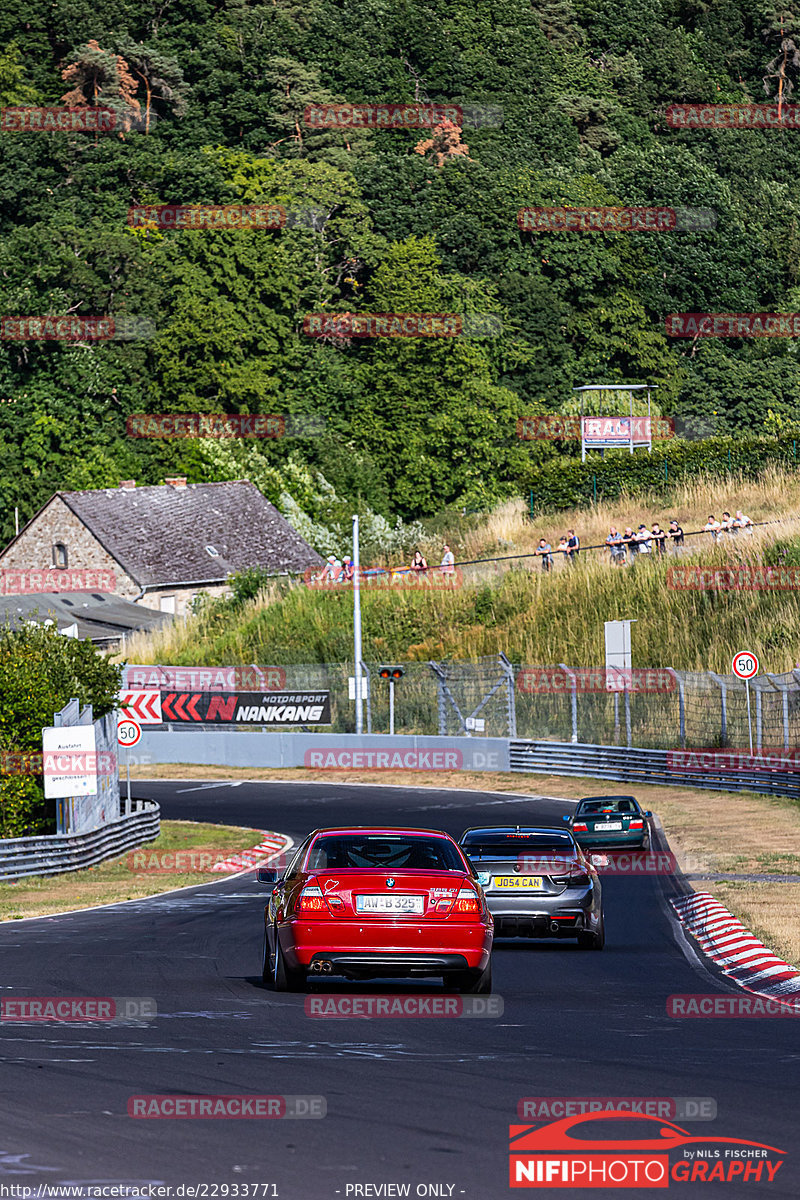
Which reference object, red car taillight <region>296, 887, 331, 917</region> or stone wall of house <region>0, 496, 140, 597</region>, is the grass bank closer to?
stone wall of house <region>0, 496, 140, 597</region>

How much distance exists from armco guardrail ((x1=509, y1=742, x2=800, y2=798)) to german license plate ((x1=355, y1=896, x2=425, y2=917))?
2580 centimetres

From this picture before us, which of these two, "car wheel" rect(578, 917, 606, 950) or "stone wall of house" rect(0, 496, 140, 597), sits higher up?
"stone wall of house" rect(0, 496, 140, 597)

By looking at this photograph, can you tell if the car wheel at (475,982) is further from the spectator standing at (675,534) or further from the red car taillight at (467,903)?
the spectator standing at (675,534)

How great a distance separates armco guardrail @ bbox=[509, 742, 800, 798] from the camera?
39.0 m

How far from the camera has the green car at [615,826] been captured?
99.0 ft

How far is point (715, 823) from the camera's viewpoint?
34469mm

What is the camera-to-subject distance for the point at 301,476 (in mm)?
94500

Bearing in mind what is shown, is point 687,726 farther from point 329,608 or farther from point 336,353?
point 336,353

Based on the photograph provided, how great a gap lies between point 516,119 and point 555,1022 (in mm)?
105755

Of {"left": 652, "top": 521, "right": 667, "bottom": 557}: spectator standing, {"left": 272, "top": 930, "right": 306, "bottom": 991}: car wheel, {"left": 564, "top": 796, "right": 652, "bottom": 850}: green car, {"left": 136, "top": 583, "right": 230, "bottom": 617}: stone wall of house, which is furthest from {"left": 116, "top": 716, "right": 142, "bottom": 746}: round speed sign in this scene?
{"left": 136, "top": 583, "right": 230, "bottom": 617}: stone wall of house

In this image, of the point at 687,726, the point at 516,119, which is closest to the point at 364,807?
the point at 687,726

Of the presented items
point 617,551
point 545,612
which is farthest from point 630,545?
point 545,612

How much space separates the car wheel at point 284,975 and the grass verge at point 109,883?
30.0 feet

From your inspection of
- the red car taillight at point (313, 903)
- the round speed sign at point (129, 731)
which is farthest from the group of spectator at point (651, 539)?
the red car taillight at point (313, 903)
